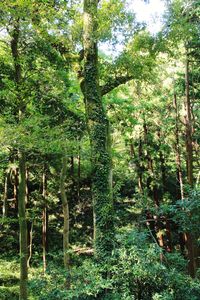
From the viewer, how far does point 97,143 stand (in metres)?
8.11

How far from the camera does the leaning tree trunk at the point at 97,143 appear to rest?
751cm

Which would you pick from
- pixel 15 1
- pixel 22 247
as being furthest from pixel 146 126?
pixel 15 1

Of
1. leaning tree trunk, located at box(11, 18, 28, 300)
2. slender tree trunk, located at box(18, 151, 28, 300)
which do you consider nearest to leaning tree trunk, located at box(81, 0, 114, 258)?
leaning tree trunk, located at box(11, 18, 28, 300)

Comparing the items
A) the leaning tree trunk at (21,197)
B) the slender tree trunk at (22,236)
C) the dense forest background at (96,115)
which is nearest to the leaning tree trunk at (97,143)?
the dense forest background at (96,115)

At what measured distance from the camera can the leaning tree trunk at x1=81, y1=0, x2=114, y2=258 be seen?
7512 mm

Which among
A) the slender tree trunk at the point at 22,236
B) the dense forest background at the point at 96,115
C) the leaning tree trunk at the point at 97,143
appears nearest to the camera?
the dense forest background at the point at 96,115

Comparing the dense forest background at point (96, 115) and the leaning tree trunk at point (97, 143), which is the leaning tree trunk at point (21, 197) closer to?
the dense forest background at point (96, 115)

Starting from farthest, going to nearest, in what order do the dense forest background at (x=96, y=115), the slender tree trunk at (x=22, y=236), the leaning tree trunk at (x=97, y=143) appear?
the slender tree trunk at (x=22, y=236) → the leaning tree trunk at (x=97, y=143) → the dense forest background at (x=96, y=115)

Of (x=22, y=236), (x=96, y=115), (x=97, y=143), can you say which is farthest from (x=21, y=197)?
(x=96, y=115)

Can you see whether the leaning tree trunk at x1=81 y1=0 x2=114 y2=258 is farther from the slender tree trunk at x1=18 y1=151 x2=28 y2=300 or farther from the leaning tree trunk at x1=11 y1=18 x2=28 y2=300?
the slender tree trunk at x1=18 y1=151 x2=28 y2=300

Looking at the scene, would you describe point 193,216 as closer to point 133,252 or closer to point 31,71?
point 133,252

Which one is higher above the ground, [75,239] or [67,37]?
[67,37]

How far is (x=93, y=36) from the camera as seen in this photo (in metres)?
8.48

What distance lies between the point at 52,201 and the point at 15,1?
14.7 meters
